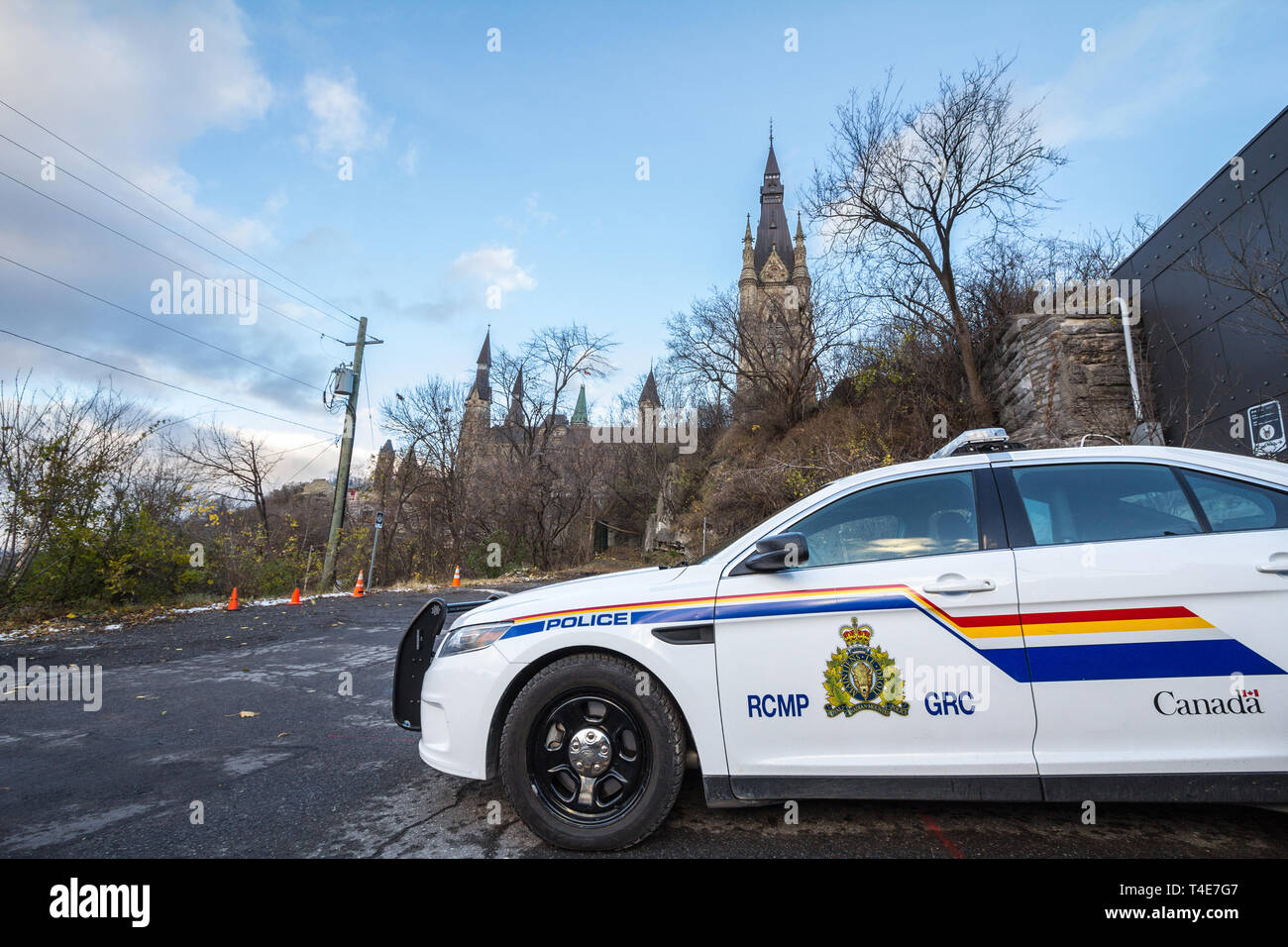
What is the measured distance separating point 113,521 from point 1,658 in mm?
4960

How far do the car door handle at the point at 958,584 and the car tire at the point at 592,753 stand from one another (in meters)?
1.24

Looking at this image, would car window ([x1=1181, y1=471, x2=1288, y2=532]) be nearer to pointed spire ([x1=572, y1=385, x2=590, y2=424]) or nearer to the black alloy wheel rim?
the black alloy wheel rim

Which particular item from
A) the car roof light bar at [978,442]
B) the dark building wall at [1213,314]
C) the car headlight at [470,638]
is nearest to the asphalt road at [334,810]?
the car headlight at [470,638]

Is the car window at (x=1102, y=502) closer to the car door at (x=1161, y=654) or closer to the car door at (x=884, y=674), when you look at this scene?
the car door at (x=1161, y=654)

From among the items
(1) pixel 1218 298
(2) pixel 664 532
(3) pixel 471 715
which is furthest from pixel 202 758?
(2) pixel 664 532

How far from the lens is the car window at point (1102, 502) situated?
2.60 meters

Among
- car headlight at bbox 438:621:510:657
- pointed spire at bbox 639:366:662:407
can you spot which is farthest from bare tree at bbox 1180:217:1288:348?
pointed spire at bbox 639:366:662:407

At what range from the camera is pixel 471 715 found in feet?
9.22

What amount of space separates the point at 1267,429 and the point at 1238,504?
7.79 m

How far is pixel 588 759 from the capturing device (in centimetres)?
270

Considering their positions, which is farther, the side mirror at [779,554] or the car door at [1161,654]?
the side mirror at [779,554]

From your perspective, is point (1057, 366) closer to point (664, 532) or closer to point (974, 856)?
point (974, 856)

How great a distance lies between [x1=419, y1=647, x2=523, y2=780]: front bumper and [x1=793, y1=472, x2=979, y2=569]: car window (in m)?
1.54

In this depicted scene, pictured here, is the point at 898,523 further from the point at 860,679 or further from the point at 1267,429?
the point at 1267,429
